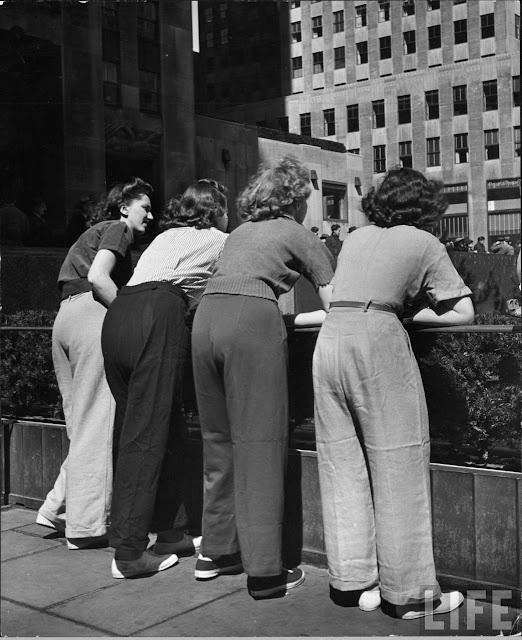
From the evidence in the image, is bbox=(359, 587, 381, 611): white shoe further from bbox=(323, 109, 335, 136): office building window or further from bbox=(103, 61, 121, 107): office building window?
bbox=(103, 61, 121, 107): office building window

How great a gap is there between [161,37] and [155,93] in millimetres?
491

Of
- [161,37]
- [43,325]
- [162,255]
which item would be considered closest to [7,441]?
[43,325]

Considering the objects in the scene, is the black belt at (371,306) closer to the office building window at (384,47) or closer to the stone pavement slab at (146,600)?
the office building window at (384,47)

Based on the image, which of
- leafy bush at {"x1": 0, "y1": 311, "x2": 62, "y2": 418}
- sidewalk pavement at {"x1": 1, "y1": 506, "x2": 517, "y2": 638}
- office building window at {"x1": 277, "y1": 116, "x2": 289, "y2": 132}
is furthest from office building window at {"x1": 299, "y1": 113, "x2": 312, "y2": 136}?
leafy bush at {"x1": 0, "y1": 311, "x2": 62, "y2": 418}

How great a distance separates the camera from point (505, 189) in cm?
330

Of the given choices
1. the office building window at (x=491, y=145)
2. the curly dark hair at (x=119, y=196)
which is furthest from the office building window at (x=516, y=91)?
the curly dark hair at (x=119, y=196)

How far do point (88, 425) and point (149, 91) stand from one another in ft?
6.64

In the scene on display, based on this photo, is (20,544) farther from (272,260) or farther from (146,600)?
(272,260)

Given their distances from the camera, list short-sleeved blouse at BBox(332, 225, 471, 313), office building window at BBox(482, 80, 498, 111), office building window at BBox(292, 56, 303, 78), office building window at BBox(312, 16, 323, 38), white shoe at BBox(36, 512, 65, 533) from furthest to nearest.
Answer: white shoe at BBox(36, 512, 65, 533)
office building window at BBox(312, 16, 323, 38)
office building window at BBox(292, 56, 303, 78)
office building window at BBox(482, 80, 498, 111)
short-sleeved blouse at BBox(332, 225, 471, 313)

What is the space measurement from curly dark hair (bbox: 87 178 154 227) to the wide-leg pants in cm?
147

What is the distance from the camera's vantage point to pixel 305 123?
4.15 m

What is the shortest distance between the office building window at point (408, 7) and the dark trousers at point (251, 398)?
1.52 m

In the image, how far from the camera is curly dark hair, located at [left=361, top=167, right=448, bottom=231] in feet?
10.9

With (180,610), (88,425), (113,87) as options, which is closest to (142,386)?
(88,425)
